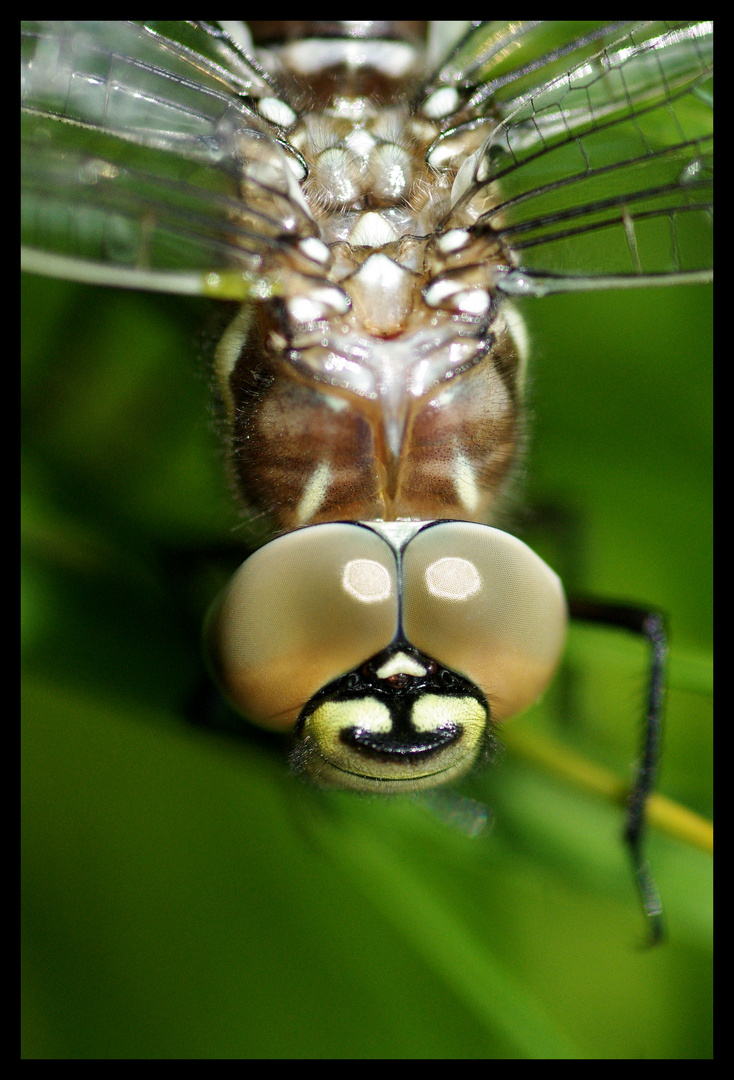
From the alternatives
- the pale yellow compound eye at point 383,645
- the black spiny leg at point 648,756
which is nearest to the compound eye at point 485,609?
the pale yellow compound eye at point 383,645

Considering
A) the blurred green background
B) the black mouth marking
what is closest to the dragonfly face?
the black mouth marking

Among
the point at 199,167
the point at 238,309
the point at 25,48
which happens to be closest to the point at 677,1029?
the point at 238,309

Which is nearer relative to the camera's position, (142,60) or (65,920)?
(142,60)

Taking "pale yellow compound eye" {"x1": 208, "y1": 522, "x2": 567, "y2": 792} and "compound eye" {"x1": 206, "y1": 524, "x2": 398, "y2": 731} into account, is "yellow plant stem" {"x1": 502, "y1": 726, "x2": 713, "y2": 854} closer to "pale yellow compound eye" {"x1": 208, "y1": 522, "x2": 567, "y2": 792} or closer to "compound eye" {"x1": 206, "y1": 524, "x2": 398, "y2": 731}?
"pale yellow compound eye" {"x1": 208, "y1": 522, "x2": 567, "y2": 792}

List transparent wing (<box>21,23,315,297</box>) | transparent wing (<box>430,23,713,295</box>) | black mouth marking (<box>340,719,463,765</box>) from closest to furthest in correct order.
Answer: black mouth marking (<box>340,719,463,765</box>)
transparent wing (<box>21,23,315,297</box>)
transparent wing (<box>430,23,713,295</box>)

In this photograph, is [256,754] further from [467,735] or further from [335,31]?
[335,31]

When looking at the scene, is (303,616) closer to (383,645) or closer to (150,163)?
(383,645)

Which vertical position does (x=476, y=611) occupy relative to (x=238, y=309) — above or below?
below

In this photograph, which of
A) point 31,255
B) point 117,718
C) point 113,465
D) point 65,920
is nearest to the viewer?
point 31,255

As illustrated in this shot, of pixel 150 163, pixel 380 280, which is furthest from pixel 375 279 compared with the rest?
pixel 150 163
